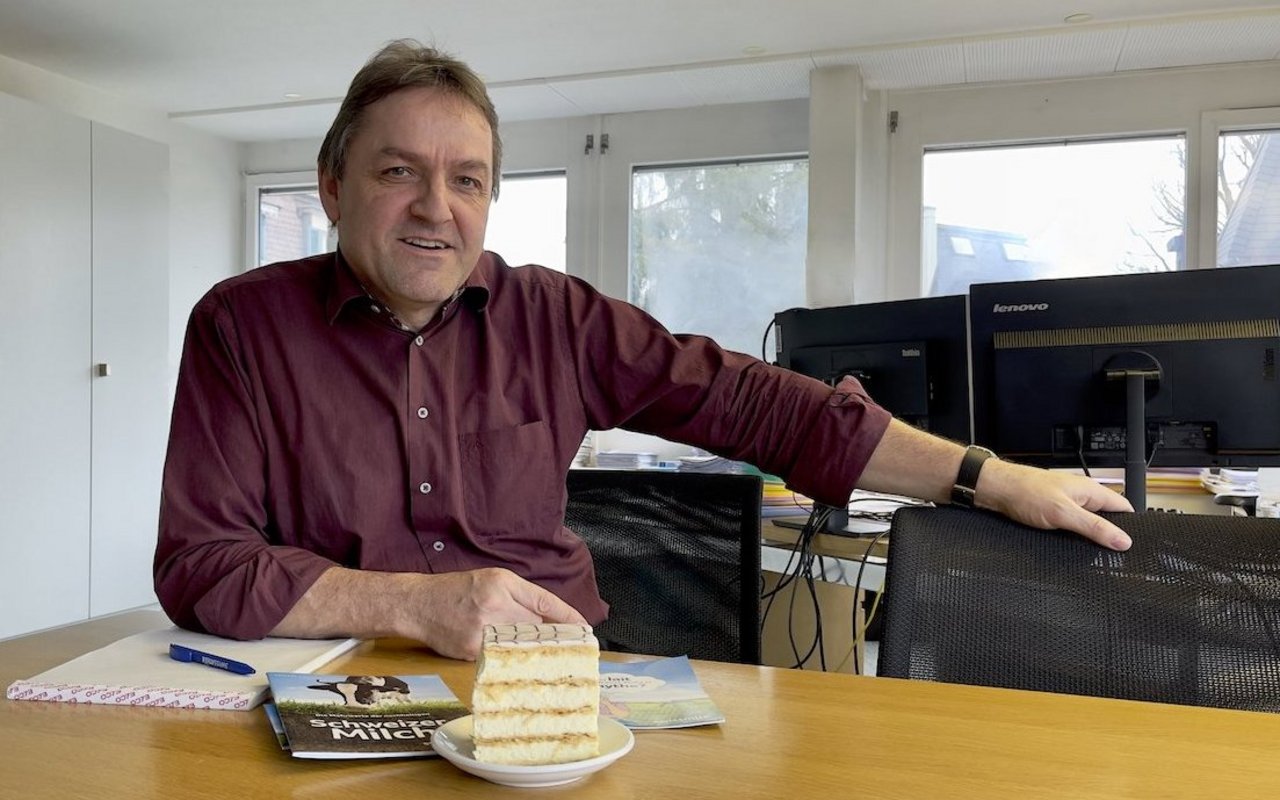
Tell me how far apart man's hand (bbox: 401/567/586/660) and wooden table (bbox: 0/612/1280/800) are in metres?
0.06

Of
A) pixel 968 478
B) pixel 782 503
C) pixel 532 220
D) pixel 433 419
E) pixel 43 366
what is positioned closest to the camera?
pixel 968 478

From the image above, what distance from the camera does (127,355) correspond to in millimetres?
4762

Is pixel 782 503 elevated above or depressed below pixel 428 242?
below

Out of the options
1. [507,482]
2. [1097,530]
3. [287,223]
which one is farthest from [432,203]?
[287,223]

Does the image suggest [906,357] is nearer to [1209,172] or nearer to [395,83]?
[395,83]

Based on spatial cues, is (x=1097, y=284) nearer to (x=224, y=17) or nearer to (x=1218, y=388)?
(x=1218, y=388)

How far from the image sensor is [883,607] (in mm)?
1113

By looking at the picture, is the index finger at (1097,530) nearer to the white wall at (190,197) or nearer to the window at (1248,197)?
the window at (1248,197)

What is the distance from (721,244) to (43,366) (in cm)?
312

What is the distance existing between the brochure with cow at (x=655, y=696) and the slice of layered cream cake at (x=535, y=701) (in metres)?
0.13

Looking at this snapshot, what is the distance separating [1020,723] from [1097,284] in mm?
1190

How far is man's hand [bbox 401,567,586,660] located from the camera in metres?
1.07

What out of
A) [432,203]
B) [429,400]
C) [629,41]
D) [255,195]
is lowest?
[429,400]

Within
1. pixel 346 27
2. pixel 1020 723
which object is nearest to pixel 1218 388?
pixel 1020 723
